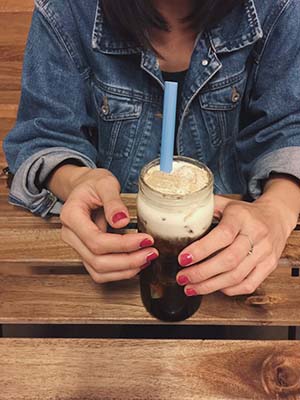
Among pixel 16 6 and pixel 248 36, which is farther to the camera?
pixel 16 6

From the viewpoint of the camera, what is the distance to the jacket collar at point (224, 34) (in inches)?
42.8

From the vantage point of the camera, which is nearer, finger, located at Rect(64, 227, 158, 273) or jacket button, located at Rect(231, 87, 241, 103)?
finger, located at Rect(64, 227, 158, 273)

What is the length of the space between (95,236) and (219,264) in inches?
6.5

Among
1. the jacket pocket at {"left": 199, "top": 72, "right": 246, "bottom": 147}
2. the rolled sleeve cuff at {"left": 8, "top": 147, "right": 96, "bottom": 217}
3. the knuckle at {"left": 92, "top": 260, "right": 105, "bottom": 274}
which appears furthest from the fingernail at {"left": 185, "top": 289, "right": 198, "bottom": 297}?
the jacket pocket at {"left": 199, "top": 72, "right": 246, "bottom": 147}

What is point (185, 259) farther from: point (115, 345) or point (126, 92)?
point (126, 92)

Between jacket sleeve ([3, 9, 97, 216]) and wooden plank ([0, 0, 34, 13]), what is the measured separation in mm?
1466

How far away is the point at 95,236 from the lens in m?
0.79

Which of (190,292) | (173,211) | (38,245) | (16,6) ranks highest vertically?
(173,211)

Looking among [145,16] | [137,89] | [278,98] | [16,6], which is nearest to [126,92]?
[137,89]

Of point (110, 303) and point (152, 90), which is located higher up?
point (152, 90)

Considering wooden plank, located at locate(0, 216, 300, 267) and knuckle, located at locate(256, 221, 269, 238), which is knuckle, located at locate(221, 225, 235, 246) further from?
wooden plank, located at locate(0, 216, 300, 267)

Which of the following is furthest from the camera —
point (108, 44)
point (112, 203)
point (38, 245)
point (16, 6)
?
point (16, 6)

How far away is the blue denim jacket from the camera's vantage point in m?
1.08

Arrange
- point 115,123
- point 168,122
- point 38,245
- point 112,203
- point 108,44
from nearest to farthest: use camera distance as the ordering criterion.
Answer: point 168,122
point 112,203
point 38,245
point 108,44
point 115,123
